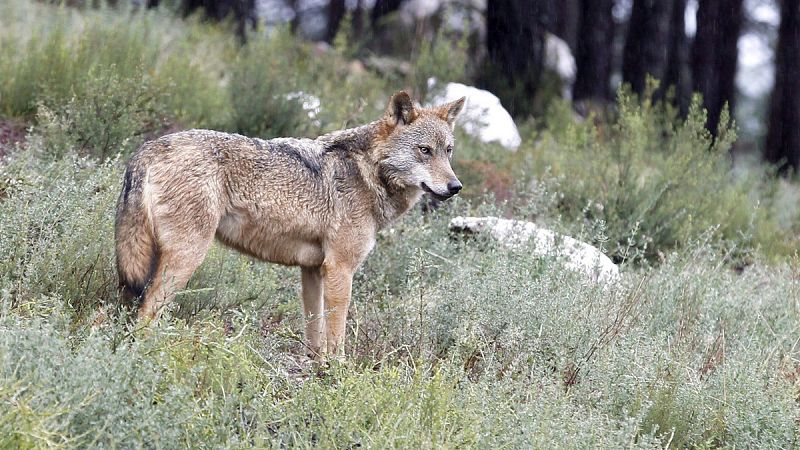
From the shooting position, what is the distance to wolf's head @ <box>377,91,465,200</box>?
6570 millimetres

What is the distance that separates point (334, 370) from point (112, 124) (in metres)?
4.93

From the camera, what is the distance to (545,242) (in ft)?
27.0

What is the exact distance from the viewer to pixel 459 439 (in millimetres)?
4102

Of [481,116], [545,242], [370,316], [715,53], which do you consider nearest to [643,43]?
[715,53]

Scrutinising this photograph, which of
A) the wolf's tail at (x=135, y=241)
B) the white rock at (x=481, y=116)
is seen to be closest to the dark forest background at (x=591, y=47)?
the white rock at (x=481, y=116)

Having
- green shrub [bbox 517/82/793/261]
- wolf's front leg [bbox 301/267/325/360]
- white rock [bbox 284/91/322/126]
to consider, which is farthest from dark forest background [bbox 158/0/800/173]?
wolf's front leg [bbox 301/267/325/360]

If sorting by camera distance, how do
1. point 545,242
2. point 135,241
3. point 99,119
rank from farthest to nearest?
point 99,119
point 545,242
point 135,241

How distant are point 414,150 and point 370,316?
1167mm

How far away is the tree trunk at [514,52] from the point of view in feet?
58.7

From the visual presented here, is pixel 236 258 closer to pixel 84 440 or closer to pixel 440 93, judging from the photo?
pixel 84 440

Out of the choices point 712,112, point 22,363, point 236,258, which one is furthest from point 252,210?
point 712,112

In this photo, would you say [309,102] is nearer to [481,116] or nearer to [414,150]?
[481,116]

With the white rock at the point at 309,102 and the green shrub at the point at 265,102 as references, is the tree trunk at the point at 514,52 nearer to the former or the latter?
the white rock at the point at 309,102

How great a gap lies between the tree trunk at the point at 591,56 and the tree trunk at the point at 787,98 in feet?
12.3
